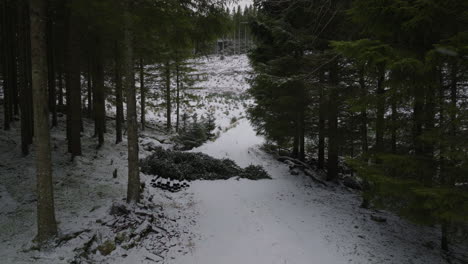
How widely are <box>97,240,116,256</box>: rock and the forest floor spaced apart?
3.1 inches

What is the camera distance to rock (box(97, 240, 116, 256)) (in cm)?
491

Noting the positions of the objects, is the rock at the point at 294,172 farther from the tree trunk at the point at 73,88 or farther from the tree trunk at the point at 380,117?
the tree trunk at the point at 73,88

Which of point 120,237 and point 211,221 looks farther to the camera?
point 211,221

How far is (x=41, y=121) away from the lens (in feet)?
15.2

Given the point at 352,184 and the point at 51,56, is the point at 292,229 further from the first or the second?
the point at 51,56

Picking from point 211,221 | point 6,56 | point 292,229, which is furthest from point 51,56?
point 292,229

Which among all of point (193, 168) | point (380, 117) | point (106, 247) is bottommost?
point (106, 247)

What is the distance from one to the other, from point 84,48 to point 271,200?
9941 mm

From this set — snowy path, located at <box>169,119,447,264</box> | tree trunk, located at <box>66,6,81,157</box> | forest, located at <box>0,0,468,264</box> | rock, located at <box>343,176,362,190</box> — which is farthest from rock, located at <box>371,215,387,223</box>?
tree trunk, located at <box>66,6,81,157</box>

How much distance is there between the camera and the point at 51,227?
4891mm

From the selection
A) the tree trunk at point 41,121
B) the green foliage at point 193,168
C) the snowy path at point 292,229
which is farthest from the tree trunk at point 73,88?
the snowy path at point 292,229

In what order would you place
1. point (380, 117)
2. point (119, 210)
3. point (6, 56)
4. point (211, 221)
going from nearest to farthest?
point (380, 117)
point (119, 210)
point (211, 221)
point (6, 56)

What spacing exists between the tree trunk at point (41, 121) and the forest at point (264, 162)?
0.08 ft

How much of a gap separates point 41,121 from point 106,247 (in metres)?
2.85
